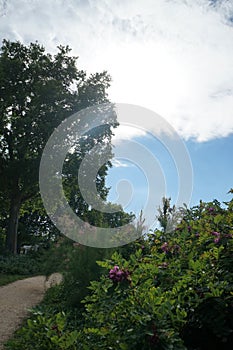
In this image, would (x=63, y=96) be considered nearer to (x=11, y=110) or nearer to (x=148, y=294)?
(x=11, y=110)

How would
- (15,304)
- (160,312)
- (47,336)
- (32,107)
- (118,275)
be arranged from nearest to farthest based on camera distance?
(160,312) < (47,336) < (118,275) < (15,304) < (32,107)

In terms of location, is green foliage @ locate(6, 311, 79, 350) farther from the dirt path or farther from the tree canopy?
the tree canopy

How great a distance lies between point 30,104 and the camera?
19.7m

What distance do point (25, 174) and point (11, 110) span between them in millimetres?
3910

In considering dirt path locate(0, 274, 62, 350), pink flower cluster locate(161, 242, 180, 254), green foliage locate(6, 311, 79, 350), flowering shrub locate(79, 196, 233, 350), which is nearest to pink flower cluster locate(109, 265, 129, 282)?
flowering shrub locate(79, 196, 233, 350)

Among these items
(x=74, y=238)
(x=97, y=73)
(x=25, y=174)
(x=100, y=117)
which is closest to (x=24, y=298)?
(x=74, y=238)

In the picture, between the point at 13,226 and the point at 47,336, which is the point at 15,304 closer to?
the point at 47,336

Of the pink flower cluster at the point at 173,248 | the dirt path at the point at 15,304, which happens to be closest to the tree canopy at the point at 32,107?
the dirt path at the point at 15,304

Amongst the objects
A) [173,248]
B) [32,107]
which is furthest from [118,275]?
[32,107]

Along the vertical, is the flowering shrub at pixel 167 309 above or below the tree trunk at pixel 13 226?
below

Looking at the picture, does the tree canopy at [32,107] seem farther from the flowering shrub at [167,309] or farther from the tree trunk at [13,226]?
the flowering shrub at [167,309]

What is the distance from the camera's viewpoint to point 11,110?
1995 centimetres

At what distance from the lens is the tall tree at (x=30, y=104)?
18.7 m

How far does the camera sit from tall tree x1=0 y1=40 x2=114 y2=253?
61.4 feet
